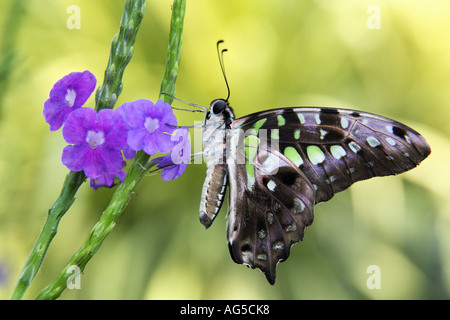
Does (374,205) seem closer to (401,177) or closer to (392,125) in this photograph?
(401,177)

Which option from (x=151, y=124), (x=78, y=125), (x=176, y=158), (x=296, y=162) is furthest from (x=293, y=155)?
(x=78, y=125)

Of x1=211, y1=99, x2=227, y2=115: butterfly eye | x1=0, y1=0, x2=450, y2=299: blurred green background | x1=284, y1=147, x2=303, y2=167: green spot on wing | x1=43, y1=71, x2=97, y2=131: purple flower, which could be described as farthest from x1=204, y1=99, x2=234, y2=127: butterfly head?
x1=0, y1=0, x2=450, y2=299: blurred green background

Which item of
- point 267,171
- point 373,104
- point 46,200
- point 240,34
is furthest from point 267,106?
point 267,171

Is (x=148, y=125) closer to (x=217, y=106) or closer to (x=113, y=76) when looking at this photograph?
(x=113, y=76)

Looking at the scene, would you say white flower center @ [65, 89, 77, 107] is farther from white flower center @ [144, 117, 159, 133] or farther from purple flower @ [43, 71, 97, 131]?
white flower center @ [144, 117, 159, 133]

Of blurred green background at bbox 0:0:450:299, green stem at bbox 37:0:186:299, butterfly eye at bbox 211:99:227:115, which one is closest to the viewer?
green stem at bbox 37:0:186:299

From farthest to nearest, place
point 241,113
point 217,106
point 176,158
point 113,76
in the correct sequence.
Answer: point 241,113
point 217,106
point 176,158
point 113,76
